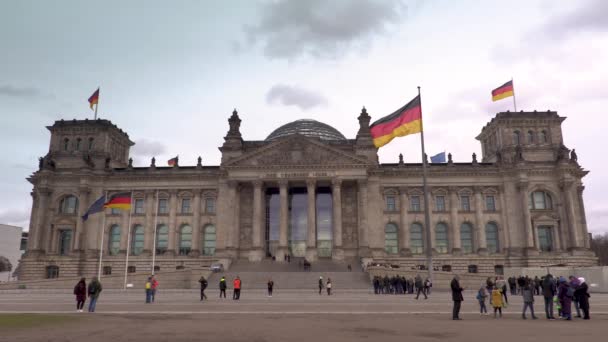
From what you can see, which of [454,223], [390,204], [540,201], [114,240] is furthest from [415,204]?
[114,240]

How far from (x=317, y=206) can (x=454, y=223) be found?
19.6 metres

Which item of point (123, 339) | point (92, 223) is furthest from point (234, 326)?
point (92, 223)

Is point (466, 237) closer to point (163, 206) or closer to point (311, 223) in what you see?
point (311, 223)

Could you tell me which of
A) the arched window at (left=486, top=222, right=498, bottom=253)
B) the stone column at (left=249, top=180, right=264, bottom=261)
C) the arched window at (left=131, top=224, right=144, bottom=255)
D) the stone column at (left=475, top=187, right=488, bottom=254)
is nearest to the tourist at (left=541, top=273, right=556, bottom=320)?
the stone column at (left=249, top=180, right=264, bottom=261)

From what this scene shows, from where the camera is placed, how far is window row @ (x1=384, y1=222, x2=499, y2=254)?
66875 mm

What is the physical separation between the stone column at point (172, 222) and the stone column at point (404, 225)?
3262cm

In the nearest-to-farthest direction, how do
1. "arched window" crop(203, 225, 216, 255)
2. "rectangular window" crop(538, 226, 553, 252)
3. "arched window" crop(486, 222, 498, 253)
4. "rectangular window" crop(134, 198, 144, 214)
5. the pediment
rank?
1. the pediment
2. "rectangular window" crop(538, 226, 553, 252)
3. "arched window" crop(486, 222, 498, 253)
4. "arched window" crop(203, 225, 216, 255)
5. "rectangular window" crop(134, 198, 144, 214)

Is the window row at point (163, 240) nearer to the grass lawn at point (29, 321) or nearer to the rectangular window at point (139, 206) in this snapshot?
the rectangular window at point (139, 206)

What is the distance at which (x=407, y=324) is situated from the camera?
17.2m

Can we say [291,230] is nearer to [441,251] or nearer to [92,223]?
[441,251]

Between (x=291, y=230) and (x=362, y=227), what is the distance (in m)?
10.9

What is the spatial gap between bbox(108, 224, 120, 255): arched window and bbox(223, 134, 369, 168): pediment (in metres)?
19.7

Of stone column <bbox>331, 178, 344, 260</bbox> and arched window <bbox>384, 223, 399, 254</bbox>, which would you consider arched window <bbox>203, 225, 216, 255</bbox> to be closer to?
stone column <bbox>331, 178, 344, 260</bbox>

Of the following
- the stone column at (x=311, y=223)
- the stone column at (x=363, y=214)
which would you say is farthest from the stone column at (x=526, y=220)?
the stone column at (x=311, y=223)
